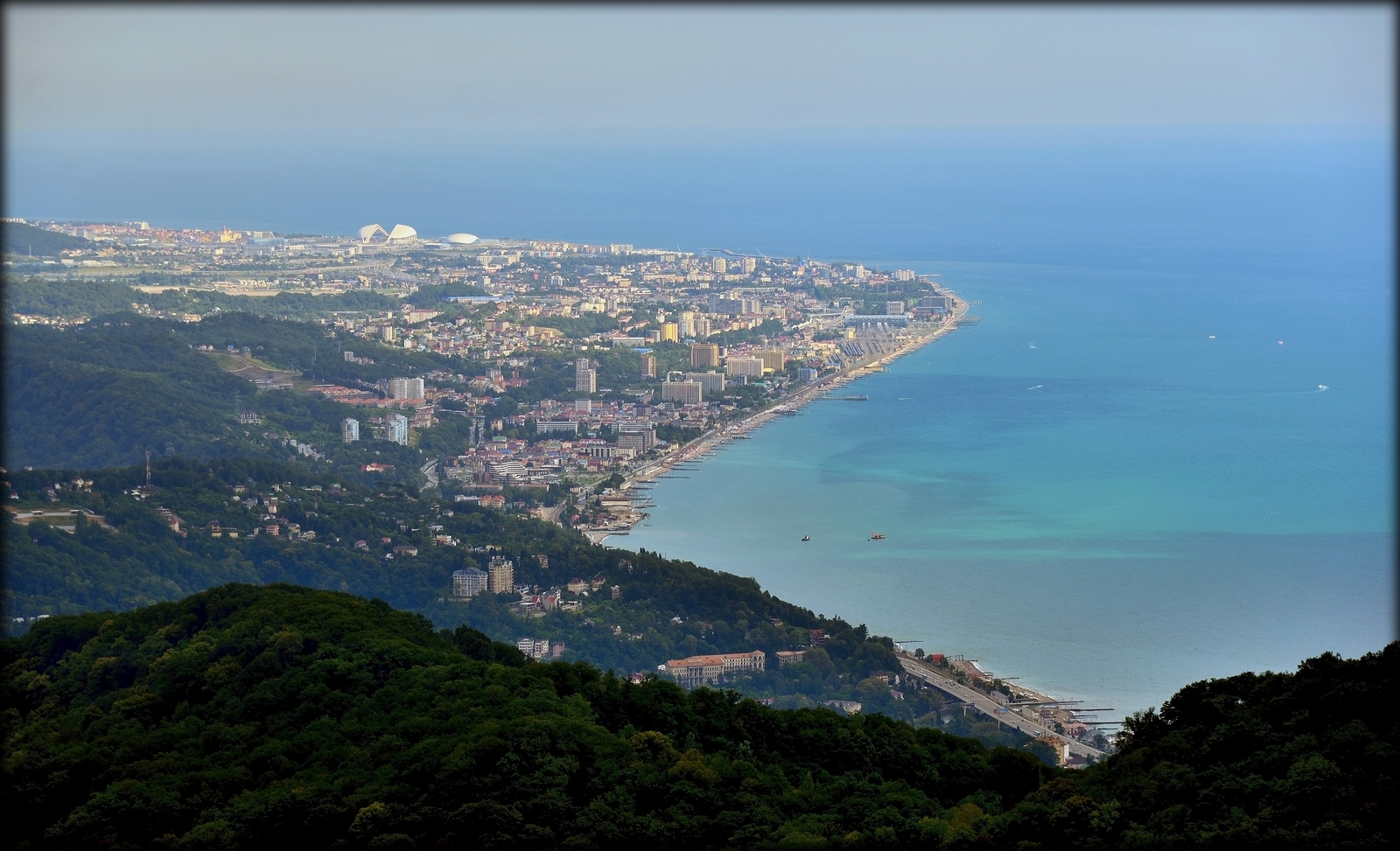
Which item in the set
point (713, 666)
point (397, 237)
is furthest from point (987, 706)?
point (397, 237)

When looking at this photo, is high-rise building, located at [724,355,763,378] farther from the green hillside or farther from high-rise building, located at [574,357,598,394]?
the green hillside

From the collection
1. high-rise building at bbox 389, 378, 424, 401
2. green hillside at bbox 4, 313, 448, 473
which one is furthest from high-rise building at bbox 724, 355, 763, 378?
high-rise building at bbox 389, 378, 424, 401

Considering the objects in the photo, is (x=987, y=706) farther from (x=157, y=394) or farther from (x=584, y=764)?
(x=157, y=394)

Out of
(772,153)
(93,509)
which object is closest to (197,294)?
(93,509)

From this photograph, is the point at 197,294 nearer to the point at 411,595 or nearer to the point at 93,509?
the point at 93,509

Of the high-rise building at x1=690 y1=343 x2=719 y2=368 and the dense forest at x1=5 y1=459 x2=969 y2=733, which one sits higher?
the high-rise building at x1=690 y1=343 x2=719 y2=368
